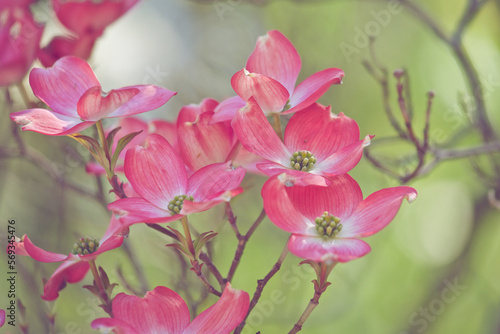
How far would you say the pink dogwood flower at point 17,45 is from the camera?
835 mm

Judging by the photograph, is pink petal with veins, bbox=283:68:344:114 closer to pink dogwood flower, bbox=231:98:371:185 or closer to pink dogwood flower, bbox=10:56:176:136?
pink dogwood flower, bbox=231:98:371:185

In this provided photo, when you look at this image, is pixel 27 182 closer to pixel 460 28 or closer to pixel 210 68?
pixel 210 68

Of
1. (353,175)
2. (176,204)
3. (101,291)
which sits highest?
(176,204)

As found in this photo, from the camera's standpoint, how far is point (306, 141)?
2.16 ft

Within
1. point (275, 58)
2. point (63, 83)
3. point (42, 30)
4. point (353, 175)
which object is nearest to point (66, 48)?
point (42, 30)

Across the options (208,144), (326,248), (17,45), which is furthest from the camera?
(17,45)

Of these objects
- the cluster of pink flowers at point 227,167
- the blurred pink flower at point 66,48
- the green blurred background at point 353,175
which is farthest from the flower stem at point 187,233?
the green blurred background at point 353,175

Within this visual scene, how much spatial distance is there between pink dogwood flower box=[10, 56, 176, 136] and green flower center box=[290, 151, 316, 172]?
163 mm

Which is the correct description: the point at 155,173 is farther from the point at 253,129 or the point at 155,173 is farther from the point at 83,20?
the point at 83,20

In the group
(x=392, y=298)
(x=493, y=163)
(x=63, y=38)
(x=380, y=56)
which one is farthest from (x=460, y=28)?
(x=380, y=56)

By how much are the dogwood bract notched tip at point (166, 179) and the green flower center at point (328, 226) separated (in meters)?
0.10

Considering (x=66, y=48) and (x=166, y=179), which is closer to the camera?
(x=166, y=179)

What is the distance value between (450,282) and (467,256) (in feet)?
0.39

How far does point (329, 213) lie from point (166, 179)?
19 cm
